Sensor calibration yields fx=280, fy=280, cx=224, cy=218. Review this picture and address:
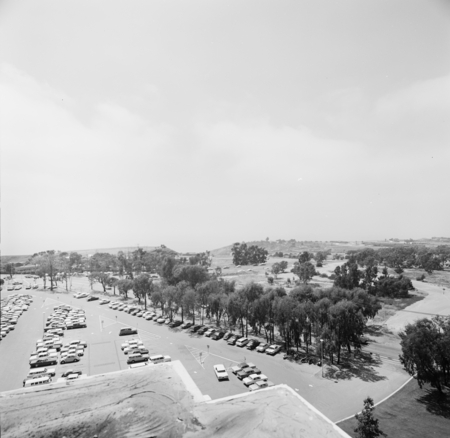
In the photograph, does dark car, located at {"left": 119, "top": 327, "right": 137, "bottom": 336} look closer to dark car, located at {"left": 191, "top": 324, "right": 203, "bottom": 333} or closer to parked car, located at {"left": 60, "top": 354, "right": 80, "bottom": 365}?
parked car, located at {"left": 60, "top": 354, "right": 80, "bottom": 365}

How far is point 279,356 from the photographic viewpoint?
30922 millimetres

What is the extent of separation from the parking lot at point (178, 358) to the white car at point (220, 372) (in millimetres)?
432

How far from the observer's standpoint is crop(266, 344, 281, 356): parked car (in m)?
31.3

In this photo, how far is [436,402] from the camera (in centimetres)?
2191

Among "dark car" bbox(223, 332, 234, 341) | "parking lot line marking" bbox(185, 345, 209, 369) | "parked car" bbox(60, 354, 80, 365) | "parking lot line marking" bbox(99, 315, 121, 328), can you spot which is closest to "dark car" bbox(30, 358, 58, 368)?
"parked car" bbox(60, 354, 80, 365)

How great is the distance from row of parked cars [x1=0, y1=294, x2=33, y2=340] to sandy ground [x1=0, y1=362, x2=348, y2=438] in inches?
913

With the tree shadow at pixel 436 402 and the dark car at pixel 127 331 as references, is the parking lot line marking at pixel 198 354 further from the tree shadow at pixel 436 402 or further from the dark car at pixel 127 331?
the tree shadow at pixel 436 402

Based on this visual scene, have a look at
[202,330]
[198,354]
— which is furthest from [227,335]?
[198,354]

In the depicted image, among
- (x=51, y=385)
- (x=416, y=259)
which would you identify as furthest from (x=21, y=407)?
(x=416, y=259)

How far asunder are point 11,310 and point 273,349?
159ft

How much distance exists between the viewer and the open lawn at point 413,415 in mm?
18750

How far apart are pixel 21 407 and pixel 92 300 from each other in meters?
41.1

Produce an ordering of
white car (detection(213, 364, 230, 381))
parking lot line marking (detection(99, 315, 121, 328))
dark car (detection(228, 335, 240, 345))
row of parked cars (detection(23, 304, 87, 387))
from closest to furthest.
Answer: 1. white car (detection(213, 364, 230, 381))
2. row of parked cars (detection(23, 304, 87, 387))
3. dark car (detection(228, 335, 240, 345))
4. parking lot line marking (detection(99, 315, 121, 328))

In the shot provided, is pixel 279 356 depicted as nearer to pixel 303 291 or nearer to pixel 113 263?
pixel 303 291
